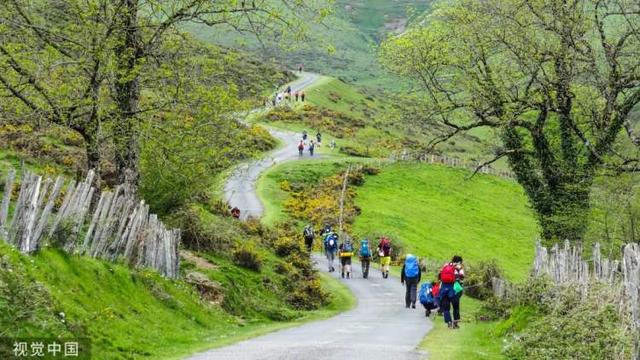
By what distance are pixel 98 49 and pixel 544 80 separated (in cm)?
1836

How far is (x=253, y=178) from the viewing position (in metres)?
72.3

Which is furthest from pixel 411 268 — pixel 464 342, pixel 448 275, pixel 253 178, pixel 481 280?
pixel 253 178

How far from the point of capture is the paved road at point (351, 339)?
13.8m

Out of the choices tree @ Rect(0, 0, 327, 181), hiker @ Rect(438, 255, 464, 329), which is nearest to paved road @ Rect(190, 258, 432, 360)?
hiker @ Rect(438, 255, 464, 329)

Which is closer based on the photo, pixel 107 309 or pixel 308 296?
pixel 107 309

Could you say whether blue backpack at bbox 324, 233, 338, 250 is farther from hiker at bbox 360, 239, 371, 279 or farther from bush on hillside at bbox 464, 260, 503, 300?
bush on hillside at bbox 464, 260, 503, 300

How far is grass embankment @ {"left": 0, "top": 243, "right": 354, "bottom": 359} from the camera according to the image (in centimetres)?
1231

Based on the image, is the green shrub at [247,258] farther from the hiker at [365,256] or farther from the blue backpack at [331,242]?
the blue backpack at [331,242]

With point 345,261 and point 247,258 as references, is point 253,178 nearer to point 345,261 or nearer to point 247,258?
point 345,261

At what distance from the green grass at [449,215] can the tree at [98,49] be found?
3399 cm

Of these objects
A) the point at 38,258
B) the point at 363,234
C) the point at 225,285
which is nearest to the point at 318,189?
the point at 363,234

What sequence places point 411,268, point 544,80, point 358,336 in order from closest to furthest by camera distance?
point 358,336 < point 411,268 < point 544,80

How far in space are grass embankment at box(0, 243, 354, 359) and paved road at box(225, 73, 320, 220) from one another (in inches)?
584

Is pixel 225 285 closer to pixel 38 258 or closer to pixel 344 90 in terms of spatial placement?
pixel 38 258
